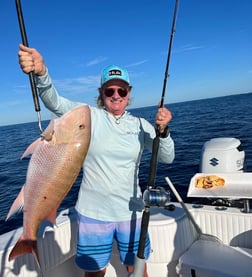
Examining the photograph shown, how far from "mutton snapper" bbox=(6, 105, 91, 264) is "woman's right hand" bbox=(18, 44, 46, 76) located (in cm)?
36

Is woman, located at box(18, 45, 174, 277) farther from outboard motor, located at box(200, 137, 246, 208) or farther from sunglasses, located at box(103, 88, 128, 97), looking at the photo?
outboard motor, located at box(200, 137, 246, 208)

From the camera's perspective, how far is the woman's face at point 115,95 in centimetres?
248

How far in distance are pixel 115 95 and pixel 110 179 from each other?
2.35ft

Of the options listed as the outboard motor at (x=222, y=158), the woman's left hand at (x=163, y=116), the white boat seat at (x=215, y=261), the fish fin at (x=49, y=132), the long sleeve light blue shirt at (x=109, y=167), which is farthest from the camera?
the outboard motor at (x=222, y=158)

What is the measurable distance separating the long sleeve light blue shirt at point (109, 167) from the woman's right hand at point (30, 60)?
418mm

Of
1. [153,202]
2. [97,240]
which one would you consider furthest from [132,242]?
[153,202]

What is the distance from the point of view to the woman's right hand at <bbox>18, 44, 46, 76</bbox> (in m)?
1.80

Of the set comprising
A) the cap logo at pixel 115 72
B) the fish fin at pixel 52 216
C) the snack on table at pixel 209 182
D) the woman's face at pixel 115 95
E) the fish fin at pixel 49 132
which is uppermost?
the cap logo at pixel 115 72

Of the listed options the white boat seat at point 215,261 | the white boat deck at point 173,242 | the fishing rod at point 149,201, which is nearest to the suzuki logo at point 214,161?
the white boat deck at point 173,242

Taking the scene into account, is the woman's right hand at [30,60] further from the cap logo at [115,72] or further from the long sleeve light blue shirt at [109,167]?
the cap logo at [115,72]

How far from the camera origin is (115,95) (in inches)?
98.0

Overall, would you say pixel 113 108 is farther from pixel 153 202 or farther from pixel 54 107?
pixel 153 202

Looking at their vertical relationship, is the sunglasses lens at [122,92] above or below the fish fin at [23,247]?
above

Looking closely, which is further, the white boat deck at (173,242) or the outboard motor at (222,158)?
the outboard motor at (222,158)
